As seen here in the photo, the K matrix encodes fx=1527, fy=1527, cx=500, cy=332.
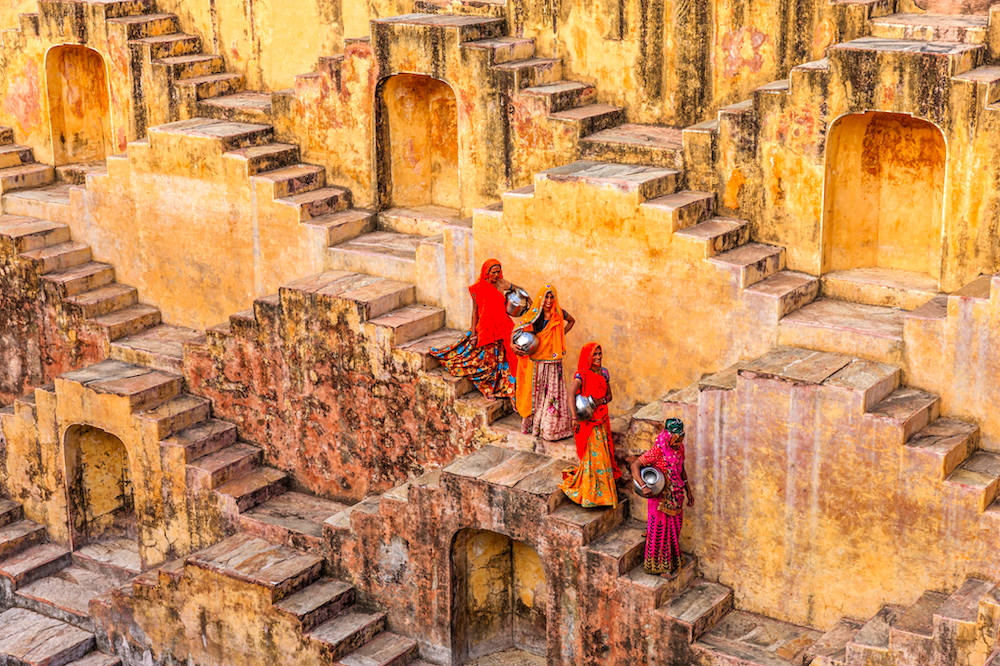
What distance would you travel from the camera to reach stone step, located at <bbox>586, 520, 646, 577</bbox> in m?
12.9

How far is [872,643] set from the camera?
11797mm

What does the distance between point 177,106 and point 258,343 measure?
147 inches

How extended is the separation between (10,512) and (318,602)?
17.9ft

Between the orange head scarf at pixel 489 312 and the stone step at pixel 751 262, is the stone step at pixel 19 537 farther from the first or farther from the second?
the stone step at pixel 751 262

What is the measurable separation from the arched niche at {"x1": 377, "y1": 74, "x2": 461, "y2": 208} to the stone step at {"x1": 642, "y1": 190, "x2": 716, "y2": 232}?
319 cm

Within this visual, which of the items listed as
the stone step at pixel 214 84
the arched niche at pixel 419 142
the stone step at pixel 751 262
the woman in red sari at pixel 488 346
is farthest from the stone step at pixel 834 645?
the stone step at pixel 214 84

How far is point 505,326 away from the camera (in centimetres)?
1456

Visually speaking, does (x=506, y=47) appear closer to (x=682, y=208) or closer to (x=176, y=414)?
(x=682, y=208)

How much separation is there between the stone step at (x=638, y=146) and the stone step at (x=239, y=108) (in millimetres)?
4435

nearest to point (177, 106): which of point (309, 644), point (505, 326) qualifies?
point (505, 326)

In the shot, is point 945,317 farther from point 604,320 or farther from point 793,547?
point 604,320

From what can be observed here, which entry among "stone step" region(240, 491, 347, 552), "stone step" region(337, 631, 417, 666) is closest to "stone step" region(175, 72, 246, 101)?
"stone step" region(240, 491, 347, 552)

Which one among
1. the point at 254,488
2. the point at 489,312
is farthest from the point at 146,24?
the point at 489,312

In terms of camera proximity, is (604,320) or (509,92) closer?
(604,320)
